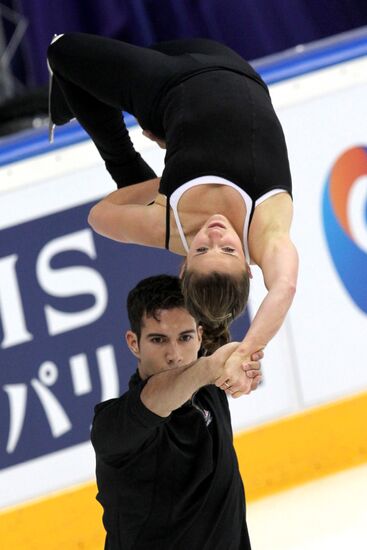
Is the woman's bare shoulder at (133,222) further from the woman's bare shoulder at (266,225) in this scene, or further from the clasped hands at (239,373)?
the clasped hands at (239,373)

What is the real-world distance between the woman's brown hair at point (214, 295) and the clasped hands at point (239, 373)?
0.17 metres

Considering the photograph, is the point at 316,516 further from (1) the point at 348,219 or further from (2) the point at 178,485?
(2) the point at 178,485

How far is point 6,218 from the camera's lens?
6.39 m

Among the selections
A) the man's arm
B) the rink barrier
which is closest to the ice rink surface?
the rink barrier

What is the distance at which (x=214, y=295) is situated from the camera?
415 centimetres

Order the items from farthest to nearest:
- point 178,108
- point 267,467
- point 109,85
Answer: point 267,467 → point 109,85 → point 178,108

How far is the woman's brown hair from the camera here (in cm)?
416

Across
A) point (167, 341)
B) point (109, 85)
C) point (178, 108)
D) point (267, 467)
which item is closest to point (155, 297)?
point (167, 341)

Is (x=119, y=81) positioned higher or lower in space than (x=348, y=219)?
higher

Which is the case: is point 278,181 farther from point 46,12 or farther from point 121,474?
point 46,12

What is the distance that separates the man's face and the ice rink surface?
1433 mm

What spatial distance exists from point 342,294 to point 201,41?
6.26ft

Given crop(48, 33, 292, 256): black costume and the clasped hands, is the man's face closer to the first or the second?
crop(48, 33, 292, 256): black costume

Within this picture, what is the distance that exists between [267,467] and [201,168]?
2441mm
